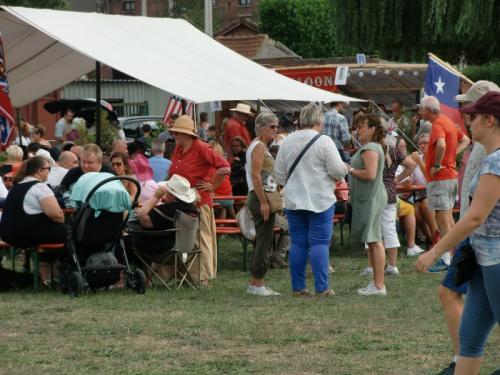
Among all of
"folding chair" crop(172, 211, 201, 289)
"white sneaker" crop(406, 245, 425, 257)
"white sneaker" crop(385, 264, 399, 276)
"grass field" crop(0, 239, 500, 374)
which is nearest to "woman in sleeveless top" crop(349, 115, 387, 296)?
"grass field" crop(0, 239, 500, 374)

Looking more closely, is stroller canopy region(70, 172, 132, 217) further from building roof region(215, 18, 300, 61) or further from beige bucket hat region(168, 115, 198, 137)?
building roof region(215, 18, 300, 61)

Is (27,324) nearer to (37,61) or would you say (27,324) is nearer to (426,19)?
(37,61)

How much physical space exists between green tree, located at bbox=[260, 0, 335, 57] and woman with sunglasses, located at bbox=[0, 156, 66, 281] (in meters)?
54.7

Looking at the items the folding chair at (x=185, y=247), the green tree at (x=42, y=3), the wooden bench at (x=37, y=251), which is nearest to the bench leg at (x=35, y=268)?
the wooden bench at (x=37, y=251)

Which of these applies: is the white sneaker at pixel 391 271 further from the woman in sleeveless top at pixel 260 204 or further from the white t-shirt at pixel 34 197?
the white t-shirt at pixel 34 197

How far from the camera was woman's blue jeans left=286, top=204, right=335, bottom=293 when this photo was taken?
999 centimetres

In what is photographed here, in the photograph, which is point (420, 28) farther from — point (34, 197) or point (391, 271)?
point (34, 197)

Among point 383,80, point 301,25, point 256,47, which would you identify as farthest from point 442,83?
point 301,25

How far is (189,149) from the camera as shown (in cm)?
1105

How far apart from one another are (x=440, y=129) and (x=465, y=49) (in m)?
16.3

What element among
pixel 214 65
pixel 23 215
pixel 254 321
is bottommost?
pixel 254 321

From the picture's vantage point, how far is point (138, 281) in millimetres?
10547

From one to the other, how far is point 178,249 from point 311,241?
1.42 meters

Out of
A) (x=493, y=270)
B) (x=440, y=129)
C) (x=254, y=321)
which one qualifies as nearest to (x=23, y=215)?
(x=254, y=321)
